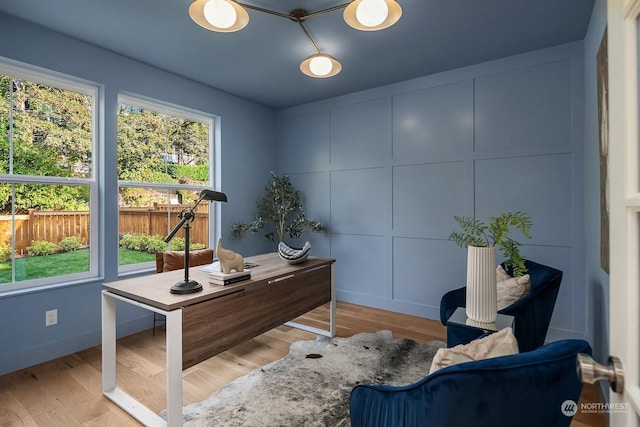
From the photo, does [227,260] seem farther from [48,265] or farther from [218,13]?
[48,265]

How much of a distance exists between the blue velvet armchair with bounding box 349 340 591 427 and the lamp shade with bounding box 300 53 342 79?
2.21 metres

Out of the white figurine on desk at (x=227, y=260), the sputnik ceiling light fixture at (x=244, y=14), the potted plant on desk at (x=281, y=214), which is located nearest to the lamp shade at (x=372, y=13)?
the sputnik ceiling light fixture at (x=244, y=14)

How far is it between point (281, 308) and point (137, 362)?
1.27 m

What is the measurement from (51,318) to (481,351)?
3143 mm

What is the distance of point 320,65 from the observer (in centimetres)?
245

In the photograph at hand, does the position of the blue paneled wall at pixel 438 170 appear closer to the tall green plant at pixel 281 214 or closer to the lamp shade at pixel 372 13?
the tall green plant at pixel 281 214

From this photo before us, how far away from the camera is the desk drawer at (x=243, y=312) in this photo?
1754mm

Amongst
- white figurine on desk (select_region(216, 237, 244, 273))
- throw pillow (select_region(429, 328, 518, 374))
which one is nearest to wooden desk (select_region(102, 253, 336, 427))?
white figurine on desk (select_region(216, 237, 244, 273))

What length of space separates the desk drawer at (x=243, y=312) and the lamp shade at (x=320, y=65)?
1603mm

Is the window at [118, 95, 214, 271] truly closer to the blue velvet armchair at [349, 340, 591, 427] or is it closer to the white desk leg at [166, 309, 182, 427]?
the white desk leg at [166, 309, 182, 427]

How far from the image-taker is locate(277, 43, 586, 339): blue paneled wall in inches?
113

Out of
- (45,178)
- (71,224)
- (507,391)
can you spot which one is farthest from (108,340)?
(507,391)

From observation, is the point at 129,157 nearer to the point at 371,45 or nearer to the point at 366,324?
the point at 371,45

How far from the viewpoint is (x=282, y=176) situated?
474cm
